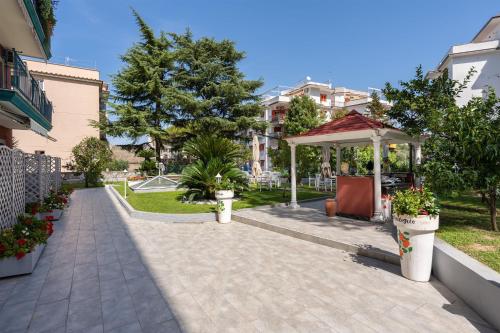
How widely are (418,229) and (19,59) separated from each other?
14.5 metres

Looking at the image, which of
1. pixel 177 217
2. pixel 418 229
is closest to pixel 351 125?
pixel 418 229

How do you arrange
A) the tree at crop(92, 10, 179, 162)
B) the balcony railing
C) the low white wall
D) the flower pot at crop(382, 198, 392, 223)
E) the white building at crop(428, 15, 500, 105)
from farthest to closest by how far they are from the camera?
the tree at crop(92, 10, 179, 162) < the white building at crop(428, 15, 500, 105) < the balcony railing < the flower pot at crop(382, 198, 392, 223) < the low white wall

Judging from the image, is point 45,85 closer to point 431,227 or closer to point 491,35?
point 431,227

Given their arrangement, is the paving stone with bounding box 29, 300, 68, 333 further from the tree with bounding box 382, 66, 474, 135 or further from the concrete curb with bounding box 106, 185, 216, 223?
the tree with bounding box 382, 66, 474, 135

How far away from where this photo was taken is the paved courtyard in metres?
3.19

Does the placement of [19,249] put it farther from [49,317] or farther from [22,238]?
[49,317]

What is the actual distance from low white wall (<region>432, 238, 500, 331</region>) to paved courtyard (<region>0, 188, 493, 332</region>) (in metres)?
0.13

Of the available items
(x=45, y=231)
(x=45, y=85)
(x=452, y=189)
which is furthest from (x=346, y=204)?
(x=45, y=85)

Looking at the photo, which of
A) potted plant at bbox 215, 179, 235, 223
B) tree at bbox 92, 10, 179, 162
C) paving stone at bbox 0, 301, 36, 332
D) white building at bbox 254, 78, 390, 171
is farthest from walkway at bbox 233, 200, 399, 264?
white building at bbox 254, 78, 390, 171

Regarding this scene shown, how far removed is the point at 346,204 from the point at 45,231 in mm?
8338

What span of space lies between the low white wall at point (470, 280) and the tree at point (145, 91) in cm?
2510

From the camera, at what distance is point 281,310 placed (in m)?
3.49

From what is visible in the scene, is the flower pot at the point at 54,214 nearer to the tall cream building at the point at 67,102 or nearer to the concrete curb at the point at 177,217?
the concrete curb at the point at 177,217

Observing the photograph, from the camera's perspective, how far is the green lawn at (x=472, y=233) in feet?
14.6
